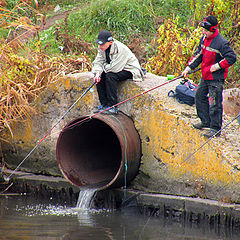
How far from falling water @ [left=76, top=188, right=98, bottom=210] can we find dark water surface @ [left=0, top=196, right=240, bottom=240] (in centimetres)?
14

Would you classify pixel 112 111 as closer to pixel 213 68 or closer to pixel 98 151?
pixel 98 151

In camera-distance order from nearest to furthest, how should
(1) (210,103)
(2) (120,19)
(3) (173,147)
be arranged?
(1) (210,103) < (3) (173,147) < (2) (120,19)

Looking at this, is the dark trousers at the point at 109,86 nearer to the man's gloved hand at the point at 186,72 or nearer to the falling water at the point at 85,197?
the man's gloved hand at the point at 186,72

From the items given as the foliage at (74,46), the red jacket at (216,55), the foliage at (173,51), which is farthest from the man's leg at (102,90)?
the foliage at (74,46)

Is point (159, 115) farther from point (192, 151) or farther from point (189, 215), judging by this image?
point (189, 215)

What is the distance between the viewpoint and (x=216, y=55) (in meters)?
6.76

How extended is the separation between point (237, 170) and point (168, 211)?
3.77ft

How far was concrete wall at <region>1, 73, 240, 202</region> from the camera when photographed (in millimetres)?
6809

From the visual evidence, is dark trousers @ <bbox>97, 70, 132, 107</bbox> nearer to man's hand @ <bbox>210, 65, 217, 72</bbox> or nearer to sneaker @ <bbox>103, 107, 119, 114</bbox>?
sneaker @ <bbox>103, 107, 119, 114</bbox>

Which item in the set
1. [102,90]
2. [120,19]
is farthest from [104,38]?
[120,19]

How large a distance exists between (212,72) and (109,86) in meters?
1.70

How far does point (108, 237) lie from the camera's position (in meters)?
6.28

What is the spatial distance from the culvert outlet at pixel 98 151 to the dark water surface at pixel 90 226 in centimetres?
52

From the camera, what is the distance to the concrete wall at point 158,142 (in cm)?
681
